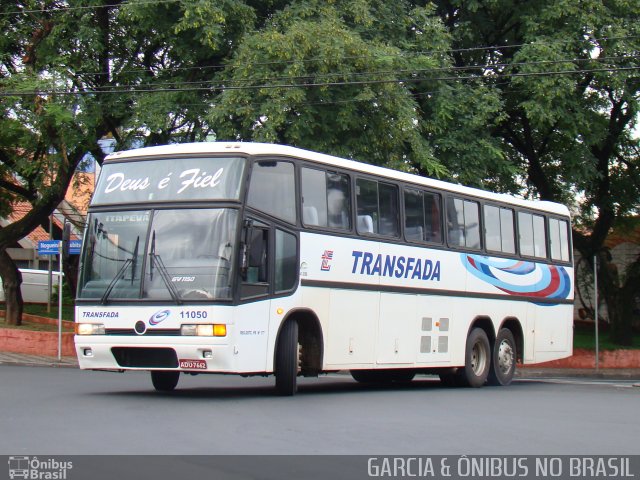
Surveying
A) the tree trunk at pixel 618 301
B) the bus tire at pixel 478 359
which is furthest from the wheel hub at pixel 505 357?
the tree trunk at pixel 618 301

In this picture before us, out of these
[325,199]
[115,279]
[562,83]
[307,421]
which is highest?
[562,83]

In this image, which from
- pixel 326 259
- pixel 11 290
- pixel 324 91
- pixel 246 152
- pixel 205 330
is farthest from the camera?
pixel 11 290

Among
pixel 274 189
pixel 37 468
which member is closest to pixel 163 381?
pixel 274 189

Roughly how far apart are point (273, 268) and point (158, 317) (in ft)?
5.70

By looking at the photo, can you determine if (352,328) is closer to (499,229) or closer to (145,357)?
(145,357)

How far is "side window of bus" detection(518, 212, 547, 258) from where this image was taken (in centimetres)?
2092

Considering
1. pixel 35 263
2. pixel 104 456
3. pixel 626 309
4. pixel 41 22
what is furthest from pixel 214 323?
pixel 35 263

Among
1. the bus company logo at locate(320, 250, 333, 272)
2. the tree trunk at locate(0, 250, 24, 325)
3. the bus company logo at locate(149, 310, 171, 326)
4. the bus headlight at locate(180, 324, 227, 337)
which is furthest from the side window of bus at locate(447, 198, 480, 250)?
the tree trunk at locate(0, 250, 24, 325)

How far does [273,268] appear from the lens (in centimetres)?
1438

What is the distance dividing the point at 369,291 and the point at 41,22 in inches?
561

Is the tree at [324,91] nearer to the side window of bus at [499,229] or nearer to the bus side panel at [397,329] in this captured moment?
the side window of bus at [499,229]

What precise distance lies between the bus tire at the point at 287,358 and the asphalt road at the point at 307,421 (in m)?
0.23

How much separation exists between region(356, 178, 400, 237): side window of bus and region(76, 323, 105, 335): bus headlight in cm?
437

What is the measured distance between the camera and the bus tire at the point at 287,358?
14477 mm
